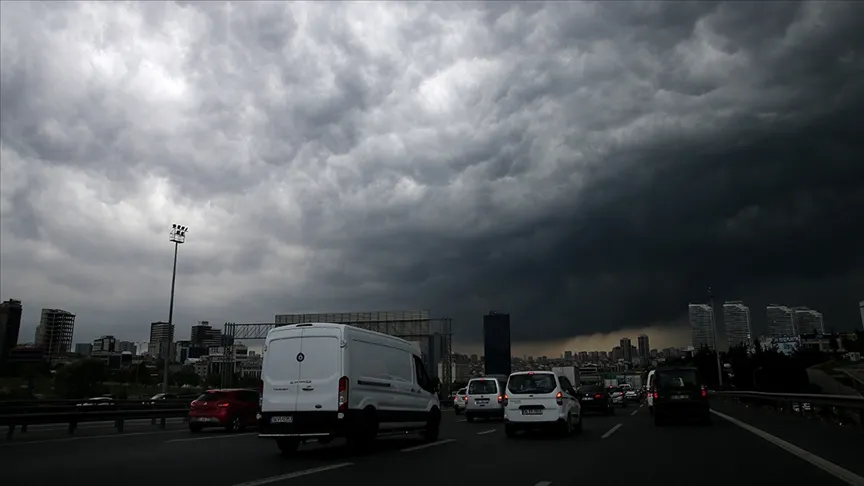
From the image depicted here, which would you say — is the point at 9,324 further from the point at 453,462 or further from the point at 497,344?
the point at 453,462

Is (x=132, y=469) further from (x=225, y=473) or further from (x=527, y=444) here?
(x=527, y=444)

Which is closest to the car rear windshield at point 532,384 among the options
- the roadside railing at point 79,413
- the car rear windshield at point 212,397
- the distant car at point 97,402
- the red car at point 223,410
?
the red car at point 223,410

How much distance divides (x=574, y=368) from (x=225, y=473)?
45.2 m

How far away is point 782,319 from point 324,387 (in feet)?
638

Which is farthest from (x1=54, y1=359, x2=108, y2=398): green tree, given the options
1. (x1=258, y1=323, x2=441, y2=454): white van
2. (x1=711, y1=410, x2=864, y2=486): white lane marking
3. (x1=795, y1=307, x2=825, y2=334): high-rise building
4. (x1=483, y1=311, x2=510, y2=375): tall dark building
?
(x1=795, y1=307, x2=825, y2=334): high-rise building

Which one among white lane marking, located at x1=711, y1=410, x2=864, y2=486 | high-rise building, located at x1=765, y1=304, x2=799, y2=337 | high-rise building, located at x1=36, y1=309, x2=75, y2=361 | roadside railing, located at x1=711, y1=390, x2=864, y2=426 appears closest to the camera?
white lane marking, located at x1=711, y1=410, x2=864, y2=486

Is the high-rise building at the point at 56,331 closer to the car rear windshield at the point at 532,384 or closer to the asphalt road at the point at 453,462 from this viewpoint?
the asphalt road at the point at 453,462

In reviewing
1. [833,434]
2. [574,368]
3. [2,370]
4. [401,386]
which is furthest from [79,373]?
[833,434]

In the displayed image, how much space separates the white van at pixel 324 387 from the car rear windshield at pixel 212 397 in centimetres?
956

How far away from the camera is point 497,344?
6347 cm

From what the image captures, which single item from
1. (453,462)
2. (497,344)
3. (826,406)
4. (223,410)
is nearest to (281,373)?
(453,462)

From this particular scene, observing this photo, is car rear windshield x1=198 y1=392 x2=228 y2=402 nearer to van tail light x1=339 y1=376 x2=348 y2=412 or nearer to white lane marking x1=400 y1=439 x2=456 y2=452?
white lane marking x1=400 y1=439 x2=456 y2=452

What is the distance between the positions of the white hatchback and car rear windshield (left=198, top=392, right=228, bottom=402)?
1066 centimetres

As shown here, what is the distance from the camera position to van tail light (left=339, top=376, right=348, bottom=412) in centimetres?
1277
